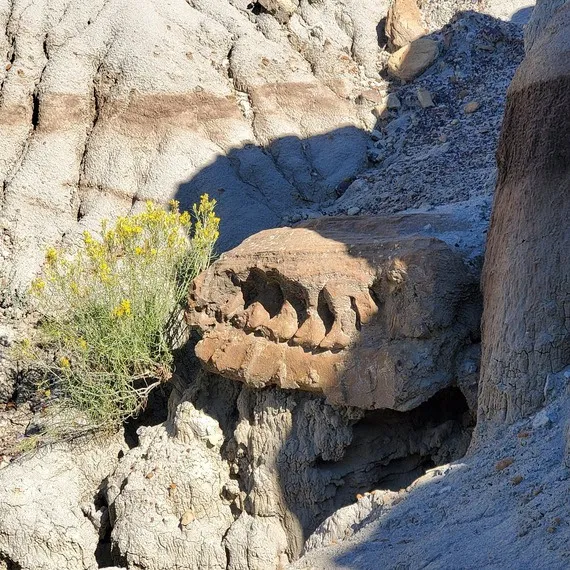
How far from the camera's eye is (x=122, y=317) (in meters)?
8.15

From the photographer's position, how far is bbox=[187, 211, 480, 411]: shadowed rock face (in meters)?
6.51

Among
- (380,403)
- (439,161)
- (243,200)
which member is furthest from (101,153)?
(380,403)

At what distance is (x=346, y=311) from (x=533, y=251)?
4.67 ft

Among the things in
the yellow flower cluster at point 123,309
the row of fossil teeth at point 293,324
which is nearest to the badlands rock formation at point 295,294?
the row of fossil teeth at point 293,324

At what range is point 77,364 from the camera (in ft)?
27.5

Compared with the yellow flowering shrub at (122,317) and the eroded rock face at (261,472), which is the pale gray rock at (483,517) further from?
the yellow flowering shrub at (122,317)

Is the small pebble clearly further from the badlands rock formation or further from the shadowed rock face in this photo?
the shadowed rock face

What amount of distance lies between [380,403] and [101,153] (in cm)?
647

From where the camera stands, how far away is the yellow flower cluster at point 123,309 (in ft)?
25.8

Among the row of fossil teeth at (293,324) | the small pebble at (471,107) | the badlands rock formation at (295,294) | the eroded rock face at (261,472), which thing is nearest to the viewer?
the badlands rock formation at (295,294)

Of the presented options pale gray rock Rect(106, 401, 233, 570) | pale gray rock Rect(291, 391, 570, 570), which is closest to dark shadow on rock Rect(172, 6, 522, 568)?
pale gray rock Rect(106, 401, 233, 570)

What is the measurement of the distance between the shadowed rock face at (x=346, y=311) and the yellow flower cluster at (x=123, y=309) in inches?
22.0

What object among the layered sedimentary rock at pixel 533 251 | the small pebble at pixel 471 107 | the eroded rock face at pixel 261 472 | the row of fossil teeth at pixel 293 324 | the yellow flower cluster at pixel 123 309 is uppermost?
the small pebble at pixel 471 107

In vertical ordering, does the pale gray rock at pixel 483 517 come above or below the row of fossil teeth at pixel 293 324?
below
